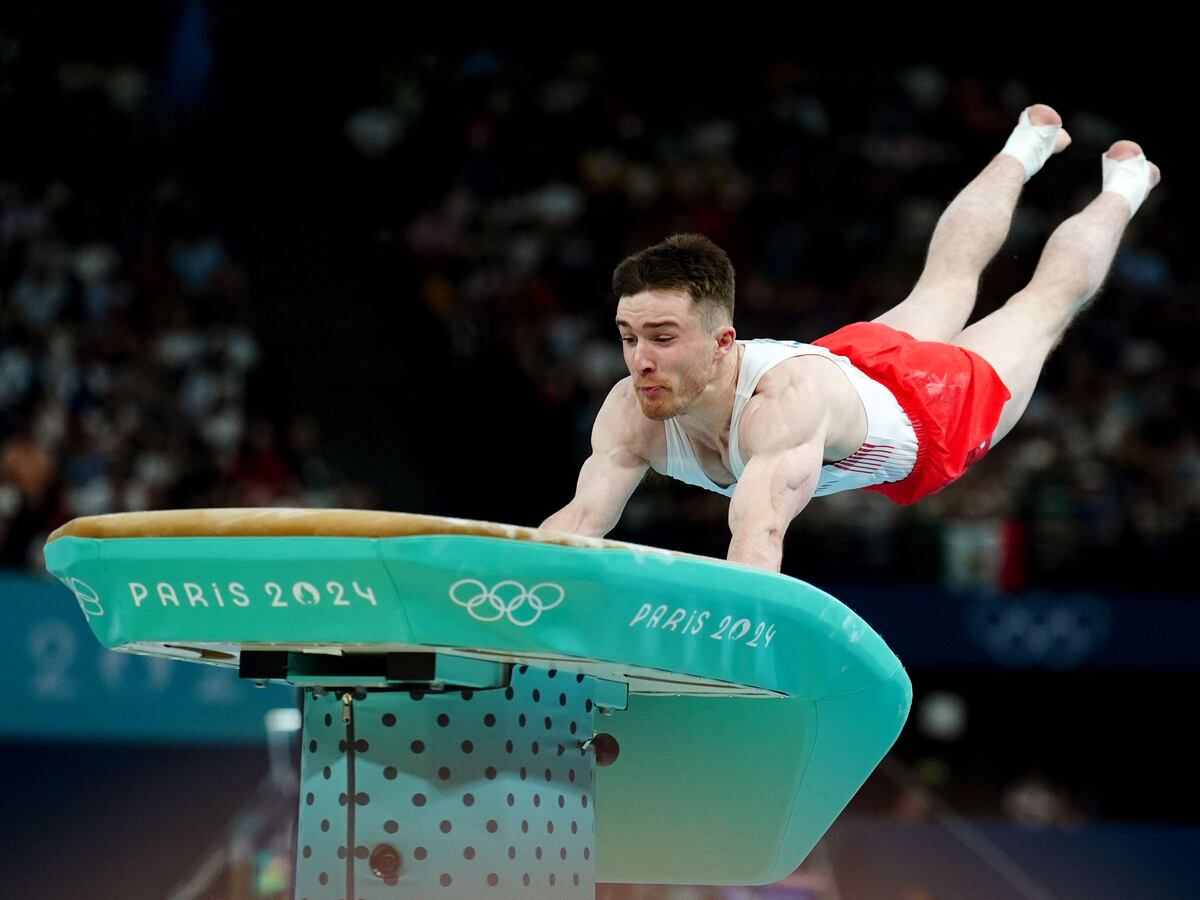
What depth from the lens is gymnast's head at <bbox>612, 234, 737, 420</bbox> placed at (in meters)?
2.94

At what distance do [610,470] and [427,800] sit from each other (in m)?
1.31

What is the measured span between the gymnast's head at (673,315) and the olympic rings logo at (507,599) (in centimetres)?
97

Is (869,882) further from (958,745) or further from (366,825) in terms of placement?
(366,825)

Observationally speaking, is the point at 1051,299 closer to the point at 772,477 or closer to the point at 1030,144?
the point at 1030,144

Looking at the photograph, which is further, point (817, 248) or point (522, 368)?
point (817, 248)

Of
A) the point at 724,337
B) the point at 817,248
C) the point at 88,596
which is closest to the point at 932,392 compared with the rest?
the point at 724,337

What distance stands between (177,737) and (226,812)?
0.74 m

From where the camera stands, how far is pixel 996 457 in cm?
880

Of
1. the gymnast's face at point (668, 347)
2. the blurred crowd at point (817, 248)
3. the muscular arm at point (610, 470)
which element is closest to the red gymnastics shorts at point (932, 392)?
the muscular arm at point (610, 470)

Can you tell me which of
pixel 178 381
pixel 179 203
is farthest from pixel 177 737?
pixel 179 203

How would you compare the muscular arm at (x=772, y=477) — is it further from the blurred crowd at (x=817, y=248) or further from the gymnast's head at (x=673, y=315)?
the blurred crowd at (x=817, y=248)

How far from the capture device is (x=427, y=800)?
7.50 feet

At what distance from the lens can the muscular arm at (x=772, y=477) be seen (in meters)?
2.80

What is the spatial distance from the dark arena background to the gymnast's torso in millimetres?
1971
